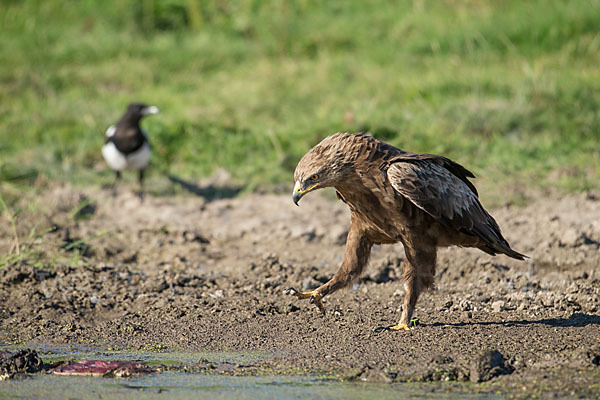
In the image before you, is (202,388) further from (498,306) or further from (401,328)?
(498,306)

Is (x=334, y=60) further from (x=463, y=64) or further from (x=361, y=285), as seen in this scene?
(x=361, y=285)

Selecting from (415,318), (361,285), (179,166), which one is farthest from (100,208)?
(415,318)

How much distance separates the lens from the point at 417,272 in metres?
4.88

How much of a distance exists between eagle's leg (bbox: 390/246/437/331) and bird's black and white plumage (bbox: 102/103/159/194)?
3774 mm

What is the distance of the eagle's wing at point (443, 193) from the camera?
4.64 m

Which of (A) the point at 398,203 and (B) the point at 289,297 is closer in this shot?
(A) the point at 398,203

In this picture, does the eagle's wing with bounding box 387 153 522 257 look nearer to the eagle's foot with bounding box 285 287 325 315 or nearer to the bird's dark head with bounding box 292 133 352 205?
the bird's dark head with bounding box 292 133 352 205

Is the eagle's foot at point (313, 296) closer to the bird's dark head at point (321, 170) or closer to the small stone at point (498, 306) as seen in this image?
the bird's dark head at point (321, 170)

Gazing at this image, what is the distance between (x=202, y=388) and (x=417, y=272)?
152 cm

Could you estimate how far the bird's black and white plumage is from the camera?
8.10 meters

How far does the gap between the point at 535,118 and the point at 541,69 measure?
4.44 ft

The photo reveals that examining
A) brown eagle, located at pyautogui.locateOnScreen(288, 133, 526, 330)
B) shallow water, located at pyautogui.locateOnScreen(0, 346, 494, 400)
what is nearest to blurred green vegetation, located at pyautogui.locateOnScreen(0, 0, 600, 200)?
brown eagle, located at pyautogui.locateOnScreen(288, 133, 526, 330)

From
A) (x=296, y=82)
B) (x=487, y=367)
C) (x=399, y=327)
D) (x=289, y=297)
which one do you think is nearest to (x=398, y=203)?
(x=399, y=327)

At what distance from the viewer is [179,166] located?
28.3 feet
